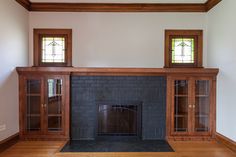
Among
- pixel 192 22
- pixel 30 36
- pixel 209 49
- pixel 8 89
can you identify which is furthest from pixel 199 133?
pixel 30 36

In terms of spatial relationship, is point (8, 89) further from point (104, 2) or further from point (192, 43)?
point (192, 43)

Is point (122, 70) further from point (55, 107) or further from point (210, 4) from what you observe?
point (210, 4)

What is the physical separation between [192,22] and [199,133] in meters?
2.39

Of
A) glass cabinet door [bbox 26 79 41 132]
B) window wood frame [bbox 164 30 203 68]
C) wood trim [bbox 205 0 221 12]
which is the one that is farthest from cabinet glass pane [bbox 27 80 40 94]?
wood trim [bbox 205 0 221 12]

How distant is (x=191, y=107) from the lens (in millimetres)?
4125

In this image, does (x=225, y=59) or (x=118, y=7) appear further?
(x=118, y=7)

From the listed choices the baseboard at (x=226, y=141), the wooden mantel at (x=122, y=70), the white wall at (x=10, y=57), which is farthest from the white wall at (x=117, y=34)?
the baseboard at (x=226, y=141)

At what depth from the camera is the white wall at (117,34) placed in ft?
14.9

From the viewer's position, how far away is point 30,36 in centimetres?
455

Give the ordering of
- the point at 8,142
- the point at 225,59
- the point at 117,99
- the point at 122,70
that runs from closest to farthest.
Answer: the point at 8,142, the point at 225,59, the point at 122,70, the point at 117,99

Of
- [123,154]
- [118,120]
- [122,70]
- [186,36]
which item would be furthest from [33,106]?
[186,36]

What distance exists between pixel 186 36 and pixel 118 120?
7.82ft

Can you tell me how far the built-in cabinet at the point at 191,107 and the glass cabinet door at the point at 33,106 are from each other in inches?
104

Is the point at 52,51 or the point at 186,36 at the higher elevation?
the point at 186,36
